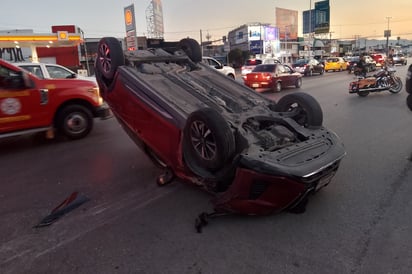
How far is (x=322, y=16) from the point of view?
56.8 m

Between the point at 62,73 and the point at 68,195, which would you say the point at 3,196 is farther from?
the point at 62,73

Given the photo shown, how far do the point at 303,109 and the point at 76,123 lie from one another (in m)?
4.89

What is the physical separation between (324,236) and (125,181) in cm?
270

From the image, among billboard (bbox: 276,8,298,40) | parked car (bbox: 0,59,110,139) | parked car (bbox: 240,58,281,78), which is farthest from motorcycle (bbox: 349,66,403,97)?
billboard (bbox: 276,8,298,40)

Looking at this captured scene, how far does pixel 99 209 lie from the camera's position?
3.82m

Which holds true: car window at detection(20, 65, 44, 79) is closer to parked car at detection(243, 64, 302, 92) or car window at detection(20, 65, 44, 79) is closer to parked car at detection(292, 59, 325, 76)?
parked car at detection(243, 64, 302, 92)

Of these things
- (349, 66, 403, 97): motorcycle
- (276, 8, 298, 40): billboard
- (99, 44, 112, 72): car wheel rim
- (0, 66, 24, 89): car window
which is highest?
(276, 8, 298, 40): billboard

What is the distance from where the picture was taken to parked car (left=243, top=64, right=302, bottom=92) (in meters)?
16.4

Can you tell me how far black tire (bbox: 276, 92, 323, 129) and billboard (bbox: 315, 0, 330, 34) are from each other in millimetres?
57687

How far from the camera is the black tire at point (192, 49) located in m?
5.92

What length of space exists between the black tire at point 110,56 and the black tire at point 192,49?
4.85 feet

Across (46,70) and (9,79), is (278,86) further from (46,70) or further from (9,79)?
(9,79)

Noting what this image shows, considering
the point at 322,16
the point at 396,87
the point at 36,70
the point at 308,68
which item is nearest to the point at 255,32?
the point at 322,16

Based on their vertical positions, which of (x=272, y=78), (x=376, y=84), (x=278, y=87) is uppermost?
(x=272, y=78)
